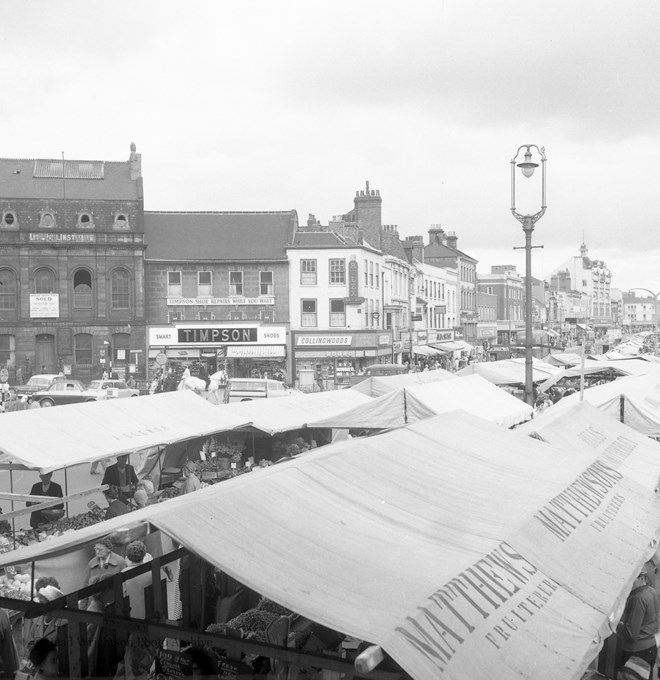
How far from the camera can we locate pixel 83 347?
169ft

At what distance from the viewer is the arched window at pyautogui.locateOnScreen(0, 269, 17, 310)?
50.7 meters

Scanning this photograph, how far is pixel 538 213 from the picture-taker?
2178 centimetres

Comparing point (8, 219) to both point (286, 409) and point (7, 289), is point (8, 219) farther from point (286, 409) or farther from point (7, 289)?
point (286, 409)

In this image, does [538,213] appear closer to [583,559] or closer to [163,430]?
[163,430]

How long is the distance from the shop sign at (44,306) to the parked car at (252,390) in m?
22.0

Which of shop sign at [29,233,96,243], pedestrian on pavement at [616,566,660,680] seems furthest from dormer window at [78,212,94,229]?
pedestrian on pavement at [616,566,660,680]

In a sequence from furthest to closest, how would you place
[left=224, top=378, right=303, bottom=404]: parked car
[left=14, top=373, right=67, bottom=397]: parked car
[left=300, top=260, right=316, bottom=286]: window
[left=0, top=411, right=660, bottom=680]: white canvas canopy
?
[left=300, top=260, right=316, bottom=286]: window → [left=14, top=373, right=67, bottom=397]: parked car → [left=224, top=378, right=303, bottom=404]: parked car → [left=0, top=411, right=660, bottom=680]: white canvas canopy

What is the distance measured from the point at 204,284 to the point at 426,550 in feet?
158

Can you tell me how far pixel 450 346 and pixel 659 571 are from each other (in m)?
59.7

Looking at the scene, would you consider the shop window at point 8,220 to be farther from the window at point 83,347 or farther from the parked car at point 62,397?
the parked car at point 62,397

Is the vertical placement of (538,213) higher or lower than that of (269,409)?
higher

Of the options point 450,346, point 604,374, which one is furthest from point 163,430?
point 450,346

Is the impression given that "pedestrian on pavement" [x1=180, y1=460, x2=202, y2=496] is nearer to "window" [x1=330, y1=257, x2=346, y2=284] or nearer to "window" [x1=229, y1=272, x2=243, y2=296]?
"window" [x1=229, y1=272, x2=243, y2=296]

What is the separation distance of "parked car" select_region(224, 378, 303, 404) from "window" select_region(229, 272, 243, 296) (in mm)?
20076
